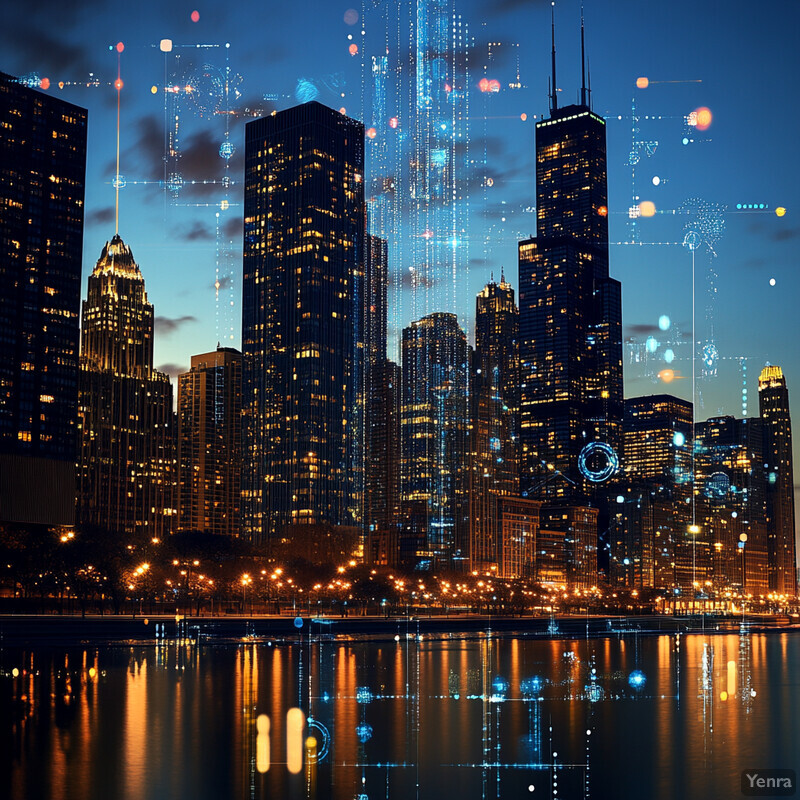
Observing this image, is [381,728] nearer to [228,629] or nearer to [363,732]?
[363,732]

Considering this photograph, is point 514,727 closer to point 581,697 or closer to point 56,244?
point 581,697

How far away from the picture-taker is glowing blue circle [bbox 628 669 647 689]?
198ft

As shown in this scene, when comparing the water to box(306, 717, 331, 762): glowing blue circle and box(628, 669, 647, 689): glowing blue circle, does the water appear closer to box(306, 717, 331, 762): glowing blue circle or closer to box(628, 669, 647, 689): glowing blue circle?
box(306, 717, 331, 762): glowing blue circle

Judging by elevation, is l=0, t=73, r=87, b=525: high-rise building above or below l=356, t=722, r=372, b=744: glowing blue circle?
above

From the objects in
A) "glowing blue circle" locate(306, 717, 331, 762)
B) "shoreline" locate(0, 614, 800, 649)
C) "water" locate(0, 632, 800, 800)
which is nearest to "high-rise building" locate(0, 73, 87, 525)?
"shoreline" locate(0, 614, 800, 649)

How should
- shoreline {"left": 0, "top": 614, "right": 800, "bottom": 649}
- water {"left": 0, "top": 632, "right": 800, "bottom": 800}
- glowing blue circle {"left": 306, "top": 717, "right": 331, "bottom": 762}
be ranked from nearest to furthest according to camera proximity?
water {"left": 0, "top": 632, "right": 800, "bottom": 800} < glowing blue circle {"left": 306, "top": 717, "right": 331, "bottom": 762} < shoreline {"left": 0, "top": 614, "right": 800, "bottom": 649}

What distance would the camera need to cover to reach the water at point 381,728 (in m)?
28.6

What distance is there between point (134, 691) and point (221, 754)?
1692cm

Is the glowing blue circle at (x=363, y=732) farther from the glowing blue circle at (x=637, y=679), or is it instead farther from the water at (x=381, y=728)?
the glowing blue circle at (x=637, y=679)

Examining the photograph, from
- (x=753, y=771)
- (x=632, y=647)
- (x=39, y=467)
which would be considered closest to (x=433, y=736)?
(x=753, y=771)

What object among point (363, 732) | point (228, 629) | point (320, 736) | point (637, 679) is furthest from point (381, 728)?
point (228, 629)

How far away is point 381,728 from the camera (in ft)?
127

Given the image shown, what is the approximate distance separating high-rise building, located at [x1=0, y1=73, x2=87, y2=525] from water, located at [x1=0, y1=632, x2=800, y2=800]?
123 m

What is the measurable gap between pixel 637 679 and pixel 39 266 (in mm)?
150451
